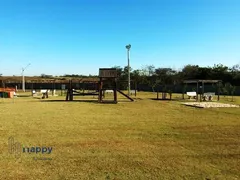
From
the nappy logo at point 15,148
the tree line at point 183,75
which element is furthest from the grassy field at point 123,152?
the tree line at point 183,75

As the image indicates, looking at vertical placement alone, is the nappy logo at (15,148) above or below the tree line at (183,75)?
below

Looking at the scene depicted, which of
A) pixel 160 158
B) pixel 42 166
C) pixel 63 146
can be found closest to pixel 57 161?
pixel 42 166

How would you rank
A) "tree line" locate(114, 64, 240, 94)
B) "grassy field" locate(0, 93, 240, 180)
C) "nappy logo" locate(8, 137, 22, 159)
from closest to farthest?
"grassy field" locate(0, 93, 240, 180) < "nappy logo" locate(8, 137, 22, 159) < "tree line" locate(114, 64, 240, 94)

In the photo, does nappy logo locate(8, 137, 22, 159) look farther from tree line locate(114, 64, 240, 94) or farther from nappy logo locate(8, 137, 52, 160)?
tree line locate(114, 64, 240, 94)

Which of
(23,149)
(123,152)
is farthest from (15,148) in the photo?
(123,152)

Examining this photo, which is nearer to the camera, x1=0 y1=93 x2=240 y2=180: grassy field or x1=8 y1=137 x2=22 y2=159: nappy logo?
x1=0 y1=93 x2=240 y2=180: grassy field

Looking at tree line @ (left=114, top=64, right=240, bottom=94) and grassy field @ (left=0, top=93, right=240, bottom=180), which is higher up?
tree line @ (left=114, top=64, right=240, bottom=94)

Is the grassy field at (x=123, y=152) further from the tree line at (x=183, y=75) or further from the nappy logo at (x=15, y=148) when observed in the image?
the tree line at (x=183, y=75)

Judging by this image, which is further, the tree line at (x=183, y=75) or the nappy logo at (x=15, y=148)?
the tree line at (x=183, y=75)

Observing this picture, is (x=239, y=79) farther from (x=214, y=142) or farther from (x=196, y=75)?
(x=214, y=142)

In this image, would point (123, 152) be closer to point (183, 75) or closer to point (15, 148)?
point (15, 148)

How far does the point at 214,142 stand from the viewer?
5.65 meters

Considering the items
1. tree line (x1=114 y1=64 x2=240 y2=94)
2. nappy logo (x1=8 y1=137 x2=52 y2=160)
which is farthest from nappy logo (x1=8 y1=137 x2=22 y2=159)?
tree line (x1=114 y1=64 x2=240 y2=94)

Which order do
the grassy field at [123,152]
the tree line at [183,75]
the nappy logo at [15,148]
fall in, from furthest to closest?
the tree line at [183,75]
the nappy logo at [15,148]
the grassy field at [123,152]
